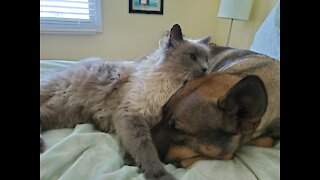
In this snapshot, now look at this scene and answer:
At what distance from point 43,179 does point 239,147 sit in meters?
0.65

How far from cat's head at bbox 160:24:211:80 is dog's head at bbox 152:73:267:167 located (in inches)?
11.9

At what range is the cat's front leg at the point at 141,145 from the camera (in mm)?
859

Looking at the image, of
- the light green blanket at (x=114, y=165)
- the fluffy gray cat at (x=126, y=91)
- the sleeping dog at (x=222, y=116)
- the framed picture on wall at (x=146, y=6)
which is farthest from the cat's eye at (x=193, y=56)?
the framed picture on wall at (x=146, y=6)

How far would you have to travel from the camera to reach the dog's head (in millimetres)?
802

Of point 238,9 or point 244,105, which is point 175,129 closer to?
point 244,105

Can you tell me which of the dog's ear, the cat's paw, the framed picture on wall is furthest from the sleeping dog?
the framed picture on wall

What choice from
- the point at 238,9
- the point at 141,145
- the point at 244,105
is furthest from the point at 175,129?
the point at 238,9

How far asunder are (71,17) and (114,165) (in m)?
2.62

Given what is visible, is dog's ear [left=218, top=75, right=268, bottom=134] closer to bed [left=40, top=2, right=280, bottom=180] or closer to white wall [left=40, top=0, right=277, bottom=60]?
bed [left=40, top=2, right=280, bottom=180]
